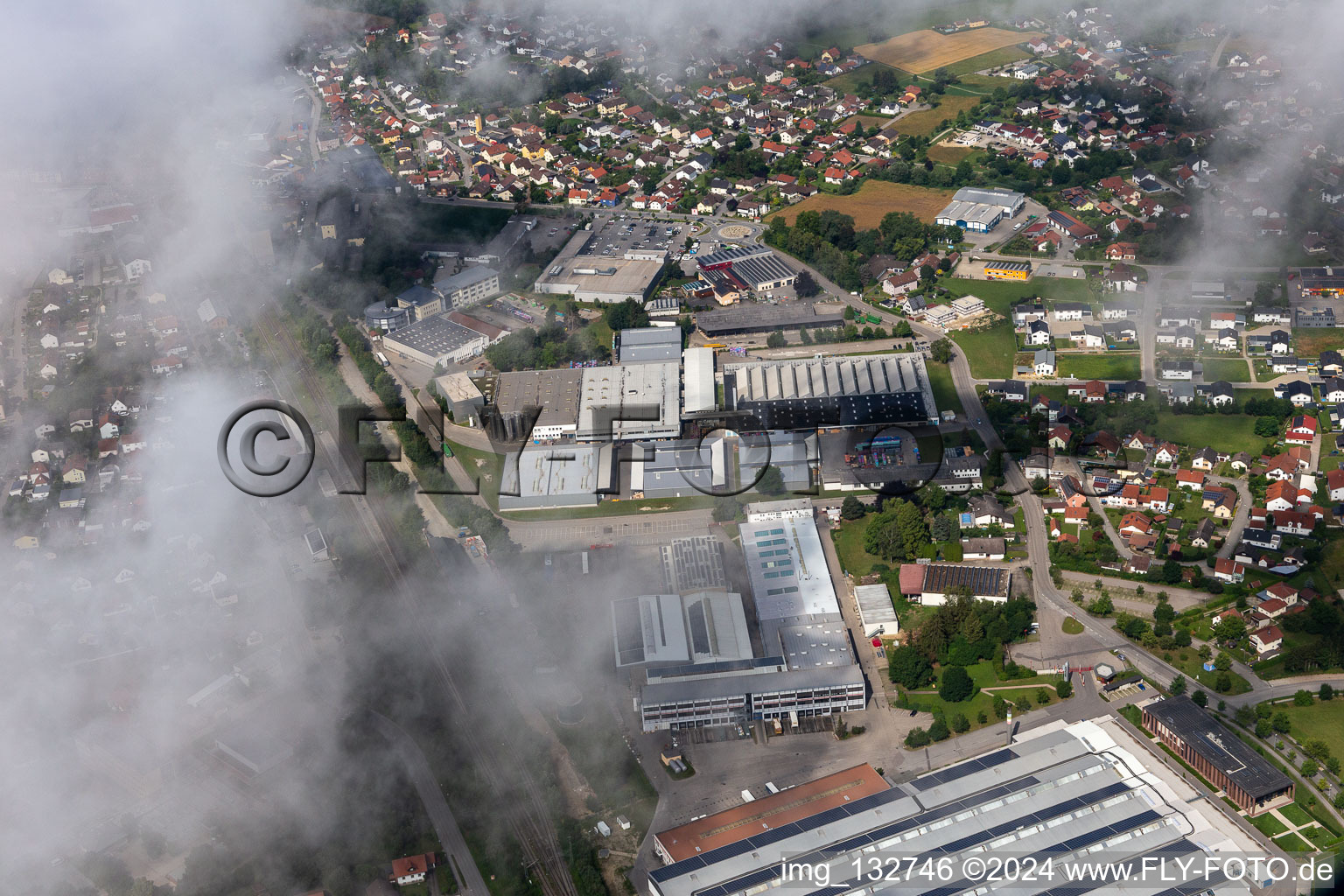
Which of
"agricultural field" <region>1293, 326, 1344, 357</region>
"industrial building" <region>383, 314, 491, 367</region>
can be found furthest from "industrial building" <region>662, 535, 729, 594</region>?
"agricultural field" <region>1293, 326, 1344, 357</region>

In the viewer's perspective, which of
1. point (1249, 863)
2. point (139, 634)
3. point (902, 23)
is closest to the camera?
point (1249, 863)

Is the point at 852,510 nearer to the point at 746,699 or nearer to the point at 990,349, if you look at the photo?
the point at 746,699

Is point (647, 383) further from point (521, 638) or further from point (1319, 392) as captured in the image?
point (1319, 392)

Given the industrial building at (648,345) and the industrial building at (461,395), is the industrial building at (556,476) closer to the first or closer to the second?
the industrial building at (461,395)

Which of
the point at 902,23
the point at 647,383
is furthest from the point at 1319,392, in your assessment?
the point at 902,23

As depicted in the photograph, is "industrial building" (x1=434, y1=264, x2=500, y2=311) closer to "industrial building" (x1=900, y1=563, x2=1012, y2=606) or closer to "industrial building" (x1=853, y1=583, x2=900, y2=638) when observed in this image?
"industrial building" (x1=853, y1=583, x2=900, y2=638)

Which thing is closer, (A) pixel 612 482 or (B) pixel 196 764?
(B) pixel 196 764

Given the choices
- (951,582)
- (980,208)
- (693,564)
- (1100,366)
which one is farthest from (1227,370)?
(693,564)
